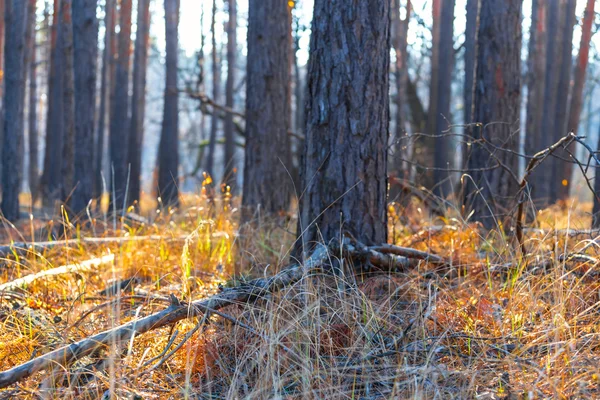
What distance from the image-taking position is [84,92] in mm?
7918

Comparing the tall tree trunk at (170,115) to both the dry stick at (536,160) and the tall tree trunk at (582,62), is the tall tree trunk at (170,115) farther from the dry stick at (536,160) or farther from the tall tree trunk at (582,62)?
the dry stick at (536,160)

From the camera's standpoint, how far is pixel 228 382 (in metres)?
2.65

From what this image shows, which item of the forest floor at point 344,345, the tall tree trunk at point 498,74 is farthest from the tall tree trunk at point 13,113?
the tall tree trunk at point 498,74

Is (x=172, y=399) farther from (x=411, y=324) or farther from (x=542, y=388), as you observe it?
(x=542, y=388)

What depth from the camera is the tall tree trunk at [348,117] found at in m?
3.67

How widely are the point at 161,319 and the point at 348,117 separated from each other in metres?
1.68

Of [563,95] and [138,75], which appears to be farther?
[138,75]

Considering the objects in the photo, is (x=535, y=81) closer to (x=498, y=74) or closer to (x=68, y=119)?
(x=498, y=74)

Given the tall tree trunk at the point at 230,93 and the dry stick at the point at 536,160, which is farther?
the tall tree trunk at the point at 230,93

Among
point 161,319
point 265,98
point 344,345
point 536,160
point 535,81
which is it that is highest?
point 535,81

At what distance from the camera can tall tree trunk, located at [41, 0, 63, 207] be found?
14.2 m

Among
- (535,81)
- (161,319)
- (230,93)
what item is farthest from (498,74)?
(230,93)

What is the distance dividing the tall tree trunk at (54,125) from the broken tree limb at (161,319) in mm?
11508

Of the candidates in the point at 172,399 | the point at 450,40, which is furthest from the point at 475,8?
the point at 172,399
